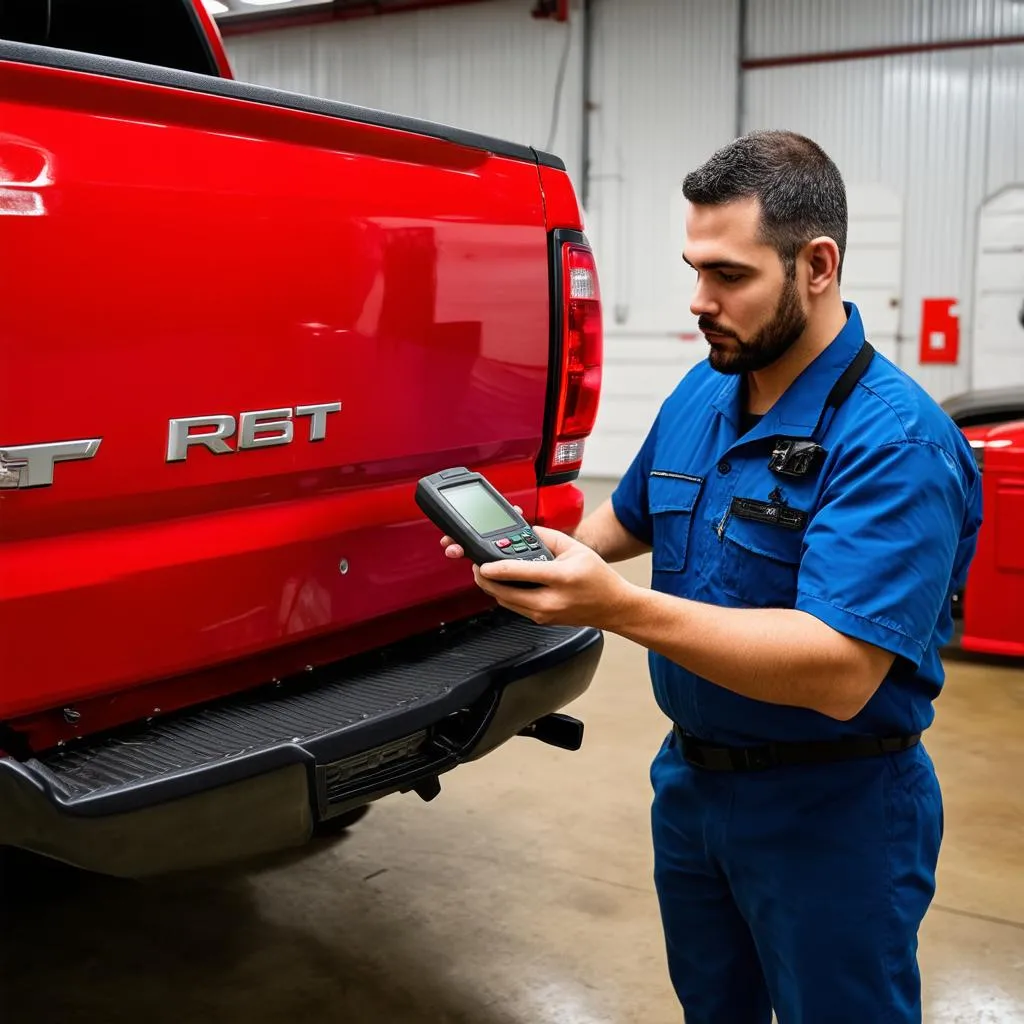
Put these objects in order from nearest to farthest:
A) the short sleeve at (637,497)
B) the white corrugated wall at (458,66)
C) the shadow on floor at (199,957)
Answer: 1. the short sleeve at (637,497)
2. the shadow on floor at (199,957)
3. the white corrugated wall at (458,66)

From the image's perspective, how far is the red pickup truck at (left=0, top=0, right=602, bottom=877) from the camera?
1.42m

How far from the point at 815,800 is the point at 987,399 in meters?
3.55

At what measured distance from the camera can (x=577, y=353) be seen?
2184 mm

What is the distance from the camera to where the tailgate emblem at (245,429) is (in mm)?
1566

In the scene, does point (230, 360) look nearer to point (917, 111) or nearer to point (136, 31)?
point (136, 31)

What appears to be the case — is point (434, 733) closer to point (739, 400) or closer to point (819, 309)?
point (739, 400)

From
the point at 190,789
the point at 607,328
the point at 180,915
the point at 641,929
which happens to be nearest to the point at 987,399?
the point at 641,929

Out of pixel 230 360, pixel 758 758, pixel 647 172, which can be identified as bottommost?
pixel 758 758

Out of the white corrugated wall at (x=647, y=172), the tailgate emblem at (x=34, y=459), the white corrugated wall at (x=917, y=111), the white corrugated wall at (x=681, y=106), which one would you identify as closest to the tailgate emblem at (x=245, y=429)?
the tailgate emblem at (x=34, y=459)

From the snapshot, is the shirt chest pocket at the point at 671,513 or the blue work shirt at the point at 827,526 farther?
the shirt chest pocket at the point at 671,513

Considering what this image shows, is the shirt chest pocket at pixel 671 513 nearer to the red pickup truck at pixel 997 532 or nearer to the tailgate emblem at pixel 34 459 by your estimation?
the tailgate emblem at pixel 34 459

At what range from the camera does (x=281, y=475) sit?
1728 millimetres

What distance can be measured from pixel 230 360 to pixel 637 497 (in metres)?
0.74

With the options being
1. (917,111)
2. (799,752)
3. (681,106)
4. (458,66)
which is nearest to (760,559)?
(799,752)
